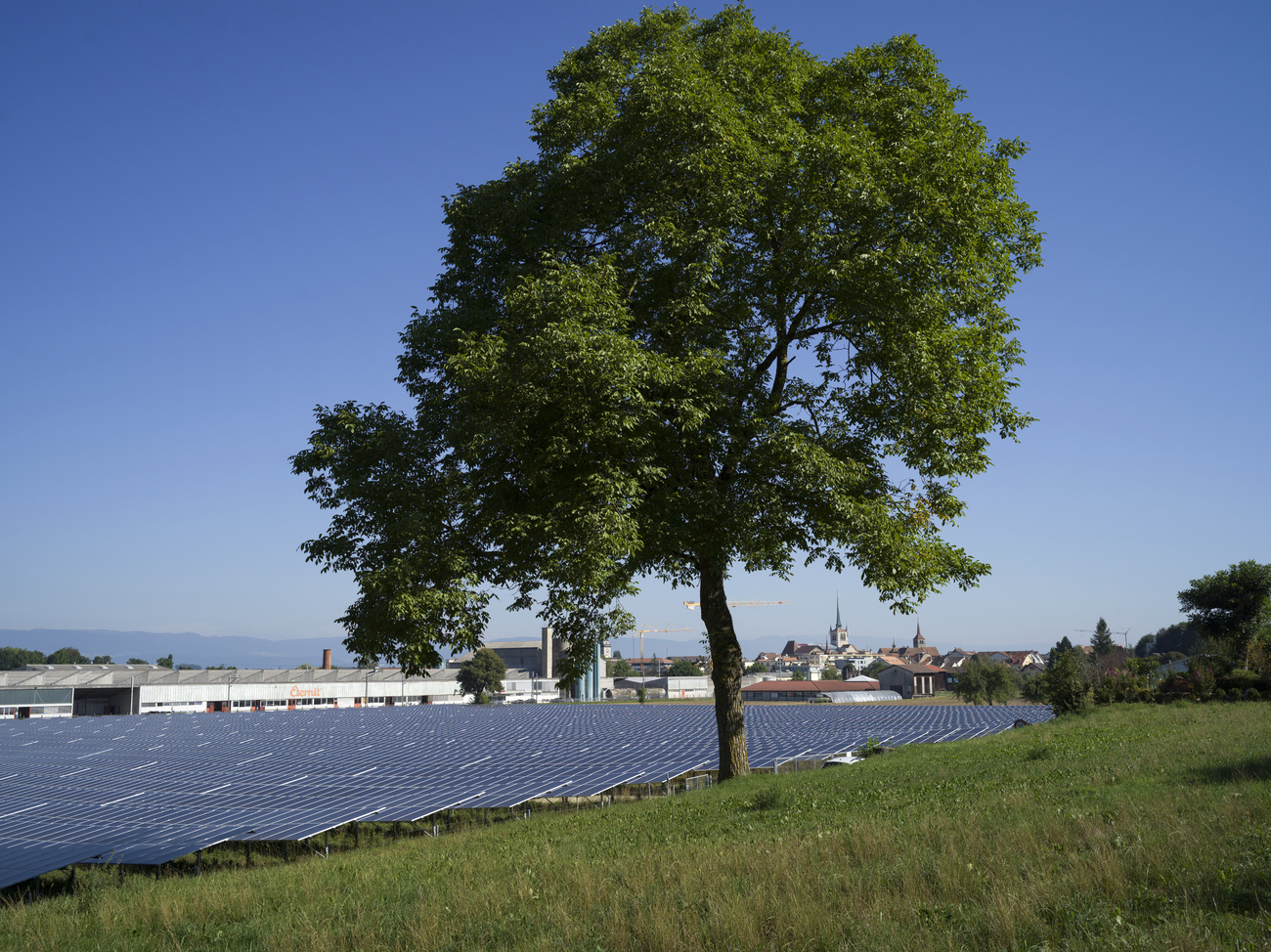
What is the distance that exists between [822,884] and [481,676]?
144m

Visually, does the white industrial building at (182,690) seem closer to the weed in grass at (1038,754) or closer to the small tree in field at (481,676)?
the small tree in field at (481,676)

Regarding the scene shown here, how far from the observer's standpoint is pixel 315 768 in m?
38.6

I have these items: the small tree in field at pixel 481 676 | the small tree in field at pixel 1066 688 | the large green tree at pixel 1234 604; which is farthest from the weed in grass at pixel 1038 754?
the small tree in field at pixel 481 676

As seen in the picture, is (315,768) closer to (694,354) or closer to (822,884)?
(694,354)

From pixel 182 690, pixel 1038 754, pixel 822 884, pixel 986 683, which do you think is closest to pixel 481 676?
pixel 182 690

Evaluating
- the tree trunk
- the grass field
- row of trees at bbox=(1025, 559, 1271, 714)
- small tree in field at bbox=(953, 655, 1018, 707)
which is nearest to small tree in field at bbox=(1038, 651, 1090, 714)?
row of trees at bbox=(1025, 559, 1271, 714)

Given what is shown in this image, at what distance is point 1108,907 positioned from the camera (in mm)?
5898

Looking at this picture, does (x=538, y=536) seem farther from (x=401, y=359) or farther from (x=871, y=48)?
(x=871, y=48)

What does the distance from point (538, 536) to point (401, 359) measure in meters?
5.60

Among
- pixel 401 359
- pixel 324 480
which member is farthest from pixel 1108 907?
pixel 401 359

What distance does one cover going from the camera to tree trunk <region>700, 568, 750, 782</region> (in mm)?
18250

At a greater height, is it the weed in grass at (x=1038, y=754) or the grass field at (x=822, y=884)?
the grass field at (x=822, y=884)

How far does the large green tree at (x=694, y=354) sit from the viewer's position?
14461 mm

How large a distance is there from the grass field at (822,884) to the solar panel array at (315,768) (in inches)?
474
